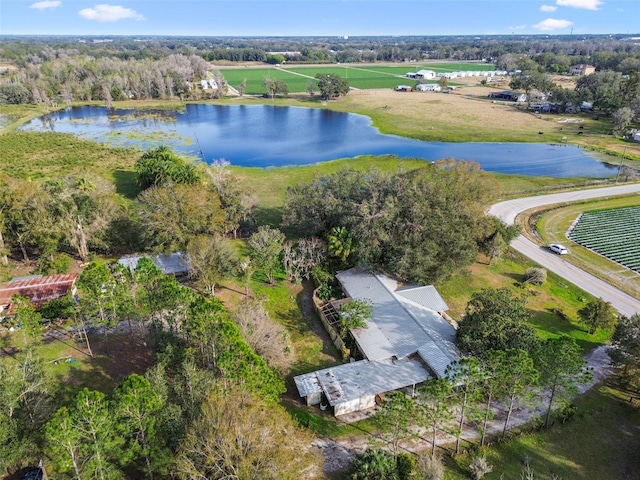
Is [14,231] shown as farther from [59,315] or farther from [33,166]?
[33,166]

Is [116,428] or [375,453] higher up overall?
[116,428]

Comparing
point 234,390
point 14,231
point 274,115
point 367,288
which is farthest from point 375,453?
point 274,115

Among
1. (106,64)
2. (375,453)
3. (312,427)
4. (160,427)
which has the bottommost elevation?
(312,427)

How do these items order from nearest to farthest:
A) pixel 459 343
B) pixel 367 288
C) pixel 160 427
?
pixel 160 427, pixel 459 343, pixel 367 288

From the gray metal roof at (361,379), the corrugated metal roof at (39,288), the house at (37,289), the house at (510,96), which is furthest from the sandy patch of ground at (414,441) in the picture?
the house at (510,96)

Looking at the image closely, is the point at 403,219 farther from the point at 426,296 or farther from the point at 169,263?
the point at 169,263

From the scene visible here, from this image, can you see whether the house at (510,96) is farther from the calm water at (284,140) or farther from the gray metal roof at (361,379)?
the gray metal roof at (361,379)

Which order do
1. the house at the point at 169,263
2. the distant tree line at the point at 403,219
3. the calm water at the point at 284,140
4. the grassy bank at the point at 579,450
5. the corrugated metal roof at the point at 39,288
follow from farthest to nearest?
the calm water at the point at 284,140
the house at the point at 169,263
the distant tree line at the point at 403,219
the corrugated metal roof at the point at 39,288
the grassy bank at the point at 579,450

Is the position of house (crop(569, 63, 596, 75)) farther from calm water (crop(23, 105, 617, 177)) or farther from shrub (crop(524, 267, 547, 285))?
shrub (crop(524, 267, 547, 285))
